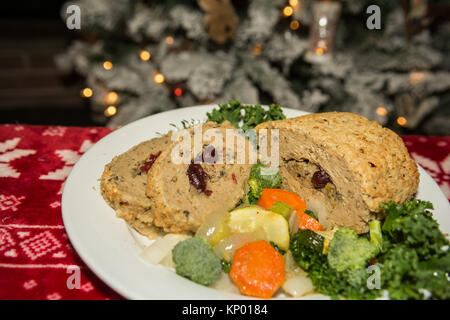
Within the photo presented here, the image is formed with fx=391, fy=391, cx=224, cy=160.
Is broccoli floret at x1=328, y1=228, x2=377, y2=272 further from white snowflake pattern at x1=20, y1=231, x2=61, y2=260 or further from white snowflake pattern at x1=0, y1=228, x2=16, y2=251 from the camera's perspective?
white snowflake pattern at x1=0, y1=228, x2=16, y2=251

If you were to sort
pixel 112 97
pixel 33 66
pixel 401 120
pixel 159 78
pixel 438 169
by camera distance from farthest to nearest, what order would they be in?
pixel 33 66 → pixel 401 120 → pixel 112 97 → pixel 159 78 → pixel 438 169

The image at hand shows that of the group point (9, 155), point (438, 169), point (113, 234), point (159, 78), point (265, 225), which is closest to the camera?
point (113, 234)

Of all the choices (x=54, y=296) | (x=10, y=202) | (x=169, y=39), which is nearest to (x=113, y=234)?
(x=54, y=296)

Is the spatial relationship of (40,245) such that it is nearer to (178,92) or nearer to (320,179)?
(320,179)

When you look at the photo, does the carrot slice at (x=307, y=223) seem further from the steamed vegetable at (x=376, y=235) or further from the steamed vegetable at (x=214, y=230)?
the steamed vegetable at (x=214, y=230)

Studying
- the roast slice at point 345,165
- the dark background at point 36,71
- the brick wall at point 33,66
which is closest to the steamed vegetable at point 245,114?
the roast slice at point 345,165

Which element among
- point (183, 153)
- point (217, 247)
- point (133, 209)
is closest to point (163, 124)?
point (183, 153)
